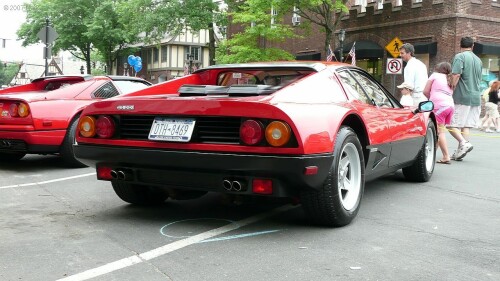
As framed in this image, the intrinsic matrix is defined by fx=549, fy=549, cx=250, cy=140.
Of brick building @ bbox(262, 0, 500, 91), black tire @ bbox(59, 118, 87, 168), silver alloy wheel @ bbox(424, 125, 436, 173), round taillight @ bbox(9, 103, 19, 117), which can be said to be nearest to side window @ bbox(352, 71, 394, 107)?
silver alloy wheel @ bbox(424, 125, 436, 173)

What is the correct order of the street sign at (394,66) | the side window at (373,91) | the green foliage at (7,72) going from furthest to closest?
the green foliage at (7,72) → the street sign at (394,66) → the side window at (373,91)

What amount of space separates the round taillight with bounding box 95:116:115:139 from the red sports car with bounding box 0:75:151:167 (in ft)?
9.98

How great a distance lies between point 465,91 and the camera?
8.83 m

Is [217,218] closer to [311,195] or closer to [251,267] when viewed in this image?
[311,195]

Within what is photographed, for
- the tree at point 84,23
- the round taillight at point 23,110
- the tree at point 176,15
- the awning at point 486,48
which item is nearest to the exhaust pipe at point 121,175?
the round taillight at point 23,110

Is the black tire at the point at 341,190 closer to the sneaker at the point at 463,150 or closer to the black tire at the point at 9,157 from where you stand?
the sneaker at the point at 463,150

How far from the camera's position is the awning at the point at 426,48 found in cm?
2453

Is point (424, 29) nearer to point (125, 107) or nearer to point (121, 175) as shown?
point (125, 107)

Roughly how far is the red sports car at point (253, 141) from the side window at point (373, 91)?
0.69 feet

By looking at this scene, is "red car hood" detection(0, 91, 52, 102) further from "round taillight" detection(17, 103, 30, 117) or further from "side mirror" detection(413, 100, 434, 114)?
"side mirror" detection(413, 100, 434, 114)

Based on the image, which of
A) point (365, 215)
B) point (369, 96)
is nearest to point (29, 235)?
point (365, 215)

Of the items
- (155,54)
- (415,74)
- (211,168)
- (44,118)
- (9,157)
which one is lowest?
(9,157)

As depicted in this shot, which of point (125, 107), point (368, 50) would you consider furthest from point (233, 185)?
point (368, 50)

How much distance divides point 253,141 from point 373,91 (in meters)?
2.18
